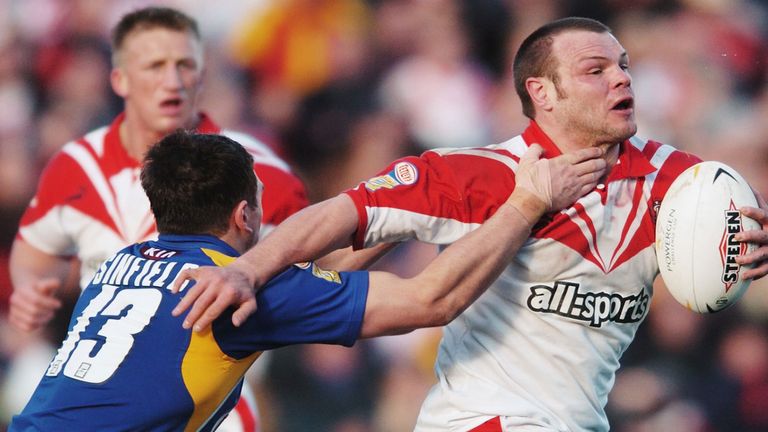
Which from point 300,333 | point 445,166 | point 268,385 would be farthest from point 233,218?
point 268,385

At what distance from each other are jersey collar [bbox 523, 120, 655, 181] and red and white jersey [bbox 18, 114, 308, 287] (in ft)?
4.75

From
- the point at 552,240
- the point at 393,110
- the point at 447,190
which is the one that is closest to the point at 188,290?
the point at 447,190

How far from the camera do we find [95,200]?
5.70m

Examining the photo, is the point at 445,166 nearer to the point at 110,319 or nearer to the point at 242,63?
the point at 110,319

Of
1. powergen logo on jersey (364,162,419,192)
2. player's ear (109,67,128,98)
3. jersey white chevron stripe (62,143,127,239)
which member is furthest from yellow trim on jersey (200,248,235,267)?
player's ear (109,67,128,98)

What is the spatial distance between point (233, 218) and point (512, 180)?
102 cm

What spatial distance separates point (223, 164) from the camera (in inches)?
148

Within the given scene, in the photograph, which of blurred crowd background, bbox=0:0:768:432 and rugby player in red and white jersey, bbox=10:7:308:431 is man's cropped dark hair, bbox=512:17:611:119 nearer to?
rugby player in red and white jersey, bbox=10:7:308:431

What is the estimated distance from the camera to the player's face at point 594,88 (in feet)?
13.8

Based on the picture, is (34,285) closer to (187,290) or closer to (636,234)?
(187,290)

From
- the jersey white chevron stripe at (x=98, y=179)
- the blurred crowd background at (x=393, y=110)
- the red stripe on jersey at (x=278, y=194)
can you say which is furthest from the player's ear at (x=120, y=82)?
the blurred crowd background at (x=393, y=110)

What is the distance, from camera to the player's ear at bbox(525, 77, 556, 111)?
14.3ft

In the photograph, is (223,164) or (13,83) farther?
(13,83)

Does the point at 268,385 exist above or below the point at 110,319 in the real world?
below
